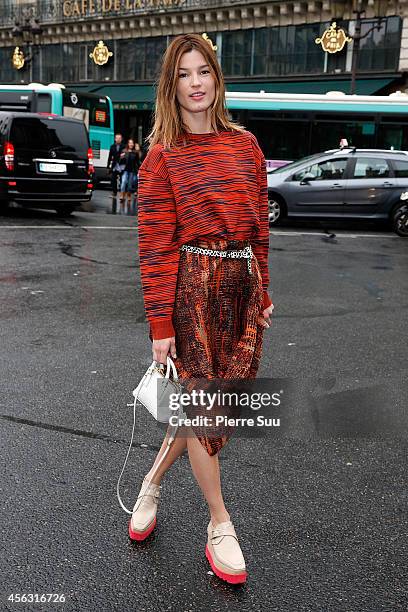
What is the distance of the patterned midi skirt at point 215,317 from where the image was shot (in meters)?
2.60

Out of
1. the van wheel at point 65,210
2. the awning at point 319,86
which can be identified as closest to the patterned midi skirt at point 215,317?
the van wheel at point 65,210

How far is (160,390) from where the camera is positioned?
2713 mm

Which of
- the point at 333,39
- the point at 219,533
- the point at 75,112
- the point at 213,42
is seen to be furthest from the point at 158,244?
the point at 213,42

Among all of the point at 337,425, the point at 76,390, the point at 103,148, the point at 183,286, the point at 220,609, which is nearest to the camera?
the point at 220,609

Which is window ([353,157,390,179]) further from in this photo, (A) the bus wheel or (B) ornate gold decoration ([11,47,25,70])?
(B) ornate gold decoration ([11,47,25,70])

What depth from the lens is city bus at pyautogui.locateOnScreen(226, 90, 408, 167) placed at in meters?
18.5

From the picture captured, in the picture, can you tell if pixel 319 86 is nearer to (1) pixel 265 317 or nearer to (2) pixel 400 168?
(2) pixel 400 168

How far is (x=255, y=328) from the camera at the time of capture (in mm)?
2711

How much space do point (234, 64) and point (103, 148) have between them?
10838 mm

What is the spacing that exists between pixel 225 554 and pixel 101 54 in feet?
130

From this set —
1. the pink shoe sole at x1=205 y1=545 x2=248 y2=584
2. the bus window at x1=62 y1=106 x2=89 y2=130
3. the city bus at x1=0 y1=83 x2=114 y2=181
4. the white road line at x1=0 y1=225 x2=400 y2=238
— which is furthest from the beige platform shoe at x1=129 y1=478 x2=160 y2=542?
the bus window at x1=62 y1=106 x2=89 y2=130

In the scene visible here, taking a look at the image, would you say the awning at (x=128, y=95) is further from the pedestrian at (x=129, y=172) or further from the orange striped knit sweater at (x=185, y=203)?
the orange striped knit sweater at (x=185, y=203)

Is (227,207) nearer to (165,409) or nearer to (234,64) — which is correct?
(165,409)

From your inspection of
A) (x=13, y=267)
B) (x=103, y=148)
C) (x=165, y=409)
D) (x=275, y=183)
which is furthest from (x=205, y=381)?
(x=103, y=148)
